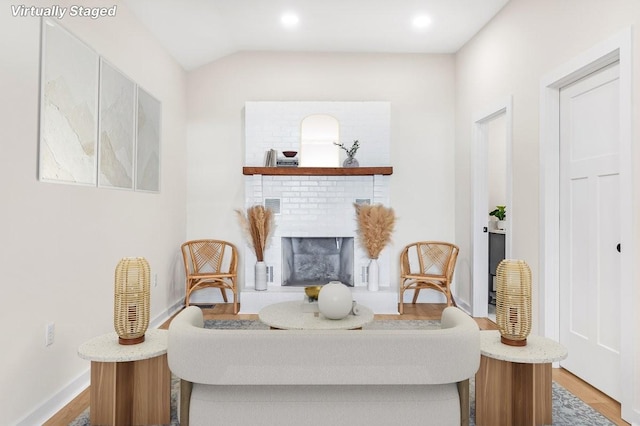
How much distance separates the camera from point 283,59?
500 centimetres

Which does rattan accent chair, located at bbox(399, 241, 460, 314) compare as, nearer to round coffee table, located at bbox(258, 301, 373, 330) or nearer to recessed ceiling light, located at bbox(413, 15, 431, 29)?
round coffee table, located at bbox(258, 301, 373, 330)

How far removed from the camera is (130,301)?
6.41 feet

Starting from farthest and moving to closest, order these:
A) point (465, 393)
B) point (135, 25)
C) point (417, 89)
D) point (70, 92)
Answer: point (417, 89) → point (135, 25) → point (70, 92) → point (465, 393)

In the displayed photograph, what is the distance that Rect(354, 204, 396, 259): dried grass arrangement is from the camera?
15.0 feet

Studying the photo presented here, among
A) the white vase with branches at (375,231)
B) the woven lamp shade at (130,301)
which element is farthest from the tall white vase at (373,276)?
the woven lamp shade at (130,301)

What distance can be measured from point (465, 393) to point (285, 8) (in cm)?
357

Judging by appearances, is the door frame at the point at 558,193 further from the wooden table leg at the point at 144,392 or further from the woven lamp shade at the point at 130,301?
the woven lamp shade at the point at 130,301

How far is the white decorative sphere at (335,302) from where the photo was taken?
2.49m

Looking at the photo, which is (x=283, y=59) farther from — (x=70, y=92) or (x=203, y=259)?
(x=70, y=92)

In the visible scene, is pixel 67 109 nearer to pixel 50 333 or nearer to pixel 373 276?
pixel 50 333

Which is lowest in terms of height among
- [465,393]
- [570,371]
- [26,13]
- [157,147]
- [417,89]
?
[570,371]

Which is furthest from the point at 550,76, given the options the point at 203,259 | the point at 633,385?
the point at 203,259

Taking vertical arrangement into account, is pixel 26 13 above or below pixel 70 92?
above

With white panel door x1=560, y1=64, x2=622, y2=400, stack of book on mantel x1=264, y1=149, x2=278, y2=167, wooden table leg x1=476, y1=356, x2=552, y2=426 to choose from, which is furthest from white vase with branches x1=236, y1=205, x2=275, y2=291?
wooden table leg x1=476, y1=356, x2=552, y2=426
